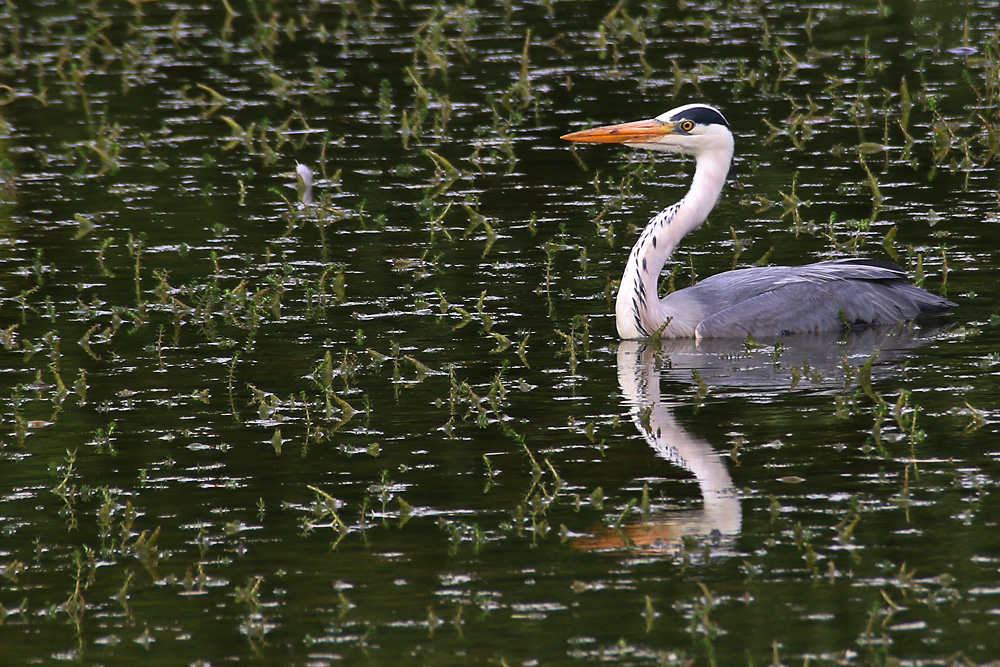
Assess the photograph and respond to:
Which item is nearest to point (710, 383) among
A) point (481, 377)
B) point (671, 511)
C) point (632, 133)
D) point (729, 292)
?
point (729, 292)

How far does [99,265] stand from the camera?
14.7 m

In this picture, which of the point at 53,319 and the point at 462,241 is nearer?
the point at 53,319

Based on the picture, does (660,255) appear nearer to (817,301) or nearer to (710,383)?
(817,301)

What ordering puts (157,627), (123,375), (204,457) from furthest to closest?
(123,375), (204,457), (157,627)

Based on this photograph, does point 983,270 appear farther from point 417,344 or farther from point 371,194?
point 371,194

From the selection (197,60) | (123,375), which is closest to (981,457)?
(123,375)

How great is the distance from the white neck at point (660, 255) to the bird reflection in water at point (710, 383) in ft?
0.43

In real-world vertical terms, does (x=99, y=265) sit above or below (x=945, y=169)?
below

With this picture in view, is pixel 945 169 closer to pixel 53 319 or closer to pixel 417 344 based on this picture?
pixel 417 344

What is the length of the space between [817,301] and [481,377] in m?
2.75

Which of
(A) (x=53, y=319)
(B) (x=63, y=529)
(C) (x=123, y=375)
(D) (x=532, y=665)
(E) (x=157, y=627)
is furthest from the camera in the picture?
(A) (x=53, y=319)

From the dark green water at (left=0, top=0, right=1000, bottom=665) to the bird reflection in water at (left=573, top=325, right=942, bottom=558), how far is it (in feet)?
0.11

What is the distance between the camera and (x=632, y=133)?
42.4 feet

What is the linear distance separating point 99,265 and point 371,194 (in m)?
3.07
